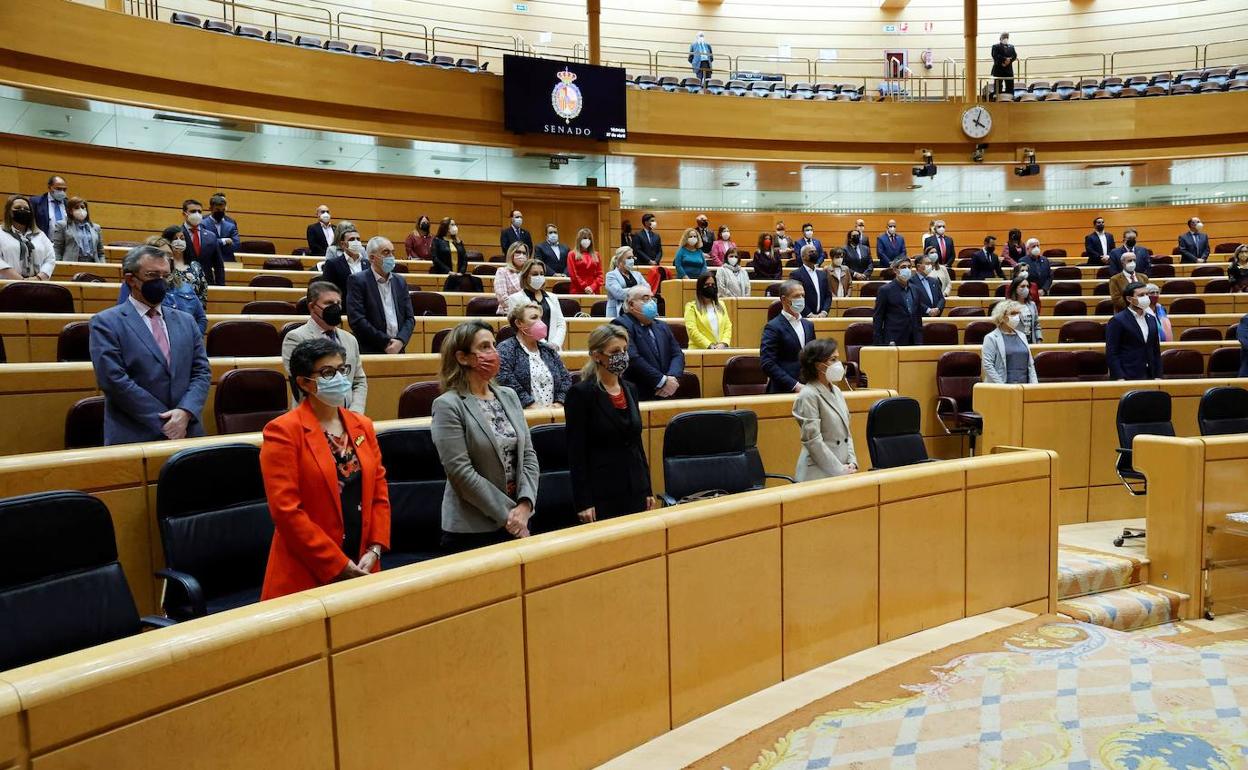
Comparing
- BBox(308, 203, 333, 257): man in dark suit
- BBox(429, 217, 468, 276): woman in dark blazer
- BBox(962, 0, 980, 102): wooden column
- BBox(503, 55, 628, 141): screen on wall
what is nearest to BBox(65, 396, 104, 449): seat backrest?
BBox(429, 217, 468, 276): woman in dark blazer

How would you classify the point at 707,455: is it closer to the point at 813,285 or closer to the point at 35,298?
the point at 35,298

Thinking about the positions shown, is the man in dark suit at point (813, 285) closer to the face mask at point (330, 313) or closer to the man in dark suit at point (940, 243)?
the man in dark suit at point (940, 243)

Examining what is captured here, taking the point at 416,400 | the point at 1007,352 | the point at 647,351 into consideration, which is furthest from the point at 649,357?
the point at 1007,352

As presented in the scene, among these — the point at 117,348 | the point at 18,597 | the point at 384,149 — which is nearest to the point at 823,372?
the point at 117,348

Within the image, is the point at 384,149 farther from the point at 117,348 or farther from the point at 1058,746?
the point at 1058,746

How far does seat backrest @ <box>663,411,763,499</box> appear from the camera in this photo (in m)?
3.95

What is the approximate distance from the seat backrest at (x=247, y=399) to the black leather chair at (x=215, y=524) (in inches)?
53.8

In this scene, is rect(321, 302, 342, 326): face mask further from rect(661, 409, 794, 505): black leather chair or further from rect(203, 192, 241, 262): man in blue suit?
rect(203, 192, 241, 262): man in blue suit

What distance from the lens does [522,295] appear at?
5.26 meters

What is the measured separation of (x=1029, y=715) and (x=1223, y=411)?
158 inches

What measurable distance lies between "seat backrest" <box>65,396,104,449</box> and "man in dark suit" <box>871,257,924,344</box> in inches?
219

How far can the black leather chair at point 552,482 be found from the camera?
12.0 feet

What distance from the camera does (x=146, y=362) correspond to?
11.7 ft

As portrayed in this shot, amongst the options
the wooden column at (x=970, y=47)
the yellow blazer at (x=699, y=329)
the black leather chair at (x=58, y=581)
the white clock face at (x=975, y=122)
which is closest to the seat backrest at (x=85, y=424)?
the black leather chair at (x=58, y=581)
